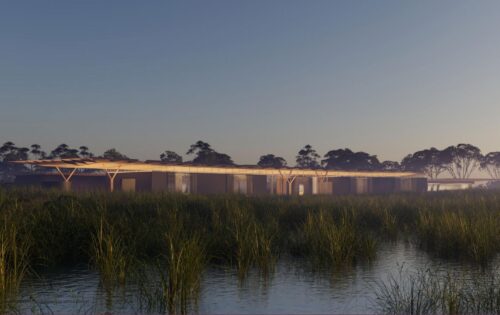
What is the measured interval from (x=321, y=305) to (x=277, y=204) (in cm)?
999

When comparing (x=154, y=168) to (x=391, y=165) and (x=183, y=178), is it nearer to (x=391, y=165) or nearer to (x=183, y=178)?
(x=183, y=178)

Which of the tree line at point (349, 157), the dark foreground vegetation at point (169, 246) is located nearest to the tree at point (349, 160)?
the tree line at point (349, 157)

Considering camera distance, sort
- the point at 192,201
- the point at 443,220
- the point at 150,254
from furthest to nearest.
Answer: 1. the point at 192,201
2. the point at 443,220
3. the point at 150,254

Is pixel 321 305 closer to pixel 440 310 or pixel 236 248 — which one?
pixel 440 310

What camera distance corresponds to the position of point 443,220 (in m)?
12.4

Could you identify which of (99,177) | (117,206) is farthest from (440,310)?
(99,177)

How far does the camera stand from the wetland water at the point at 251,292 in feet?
21.2

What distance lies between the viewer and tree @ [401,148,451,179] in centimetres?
9531

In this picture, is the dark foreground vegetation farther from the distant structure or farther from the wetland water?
the distant structure

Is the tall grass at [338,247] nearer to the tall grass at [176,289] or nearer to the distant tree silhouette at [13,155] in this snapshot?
the tall grass at [176,289]

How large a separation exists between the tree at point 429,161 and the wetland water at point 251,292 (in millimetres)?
89257

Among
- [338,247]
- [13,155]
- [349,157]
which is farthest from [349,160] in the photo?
[338,247]

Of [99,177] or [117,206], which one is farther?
[99,177]

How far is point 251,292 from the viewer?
7.34m
